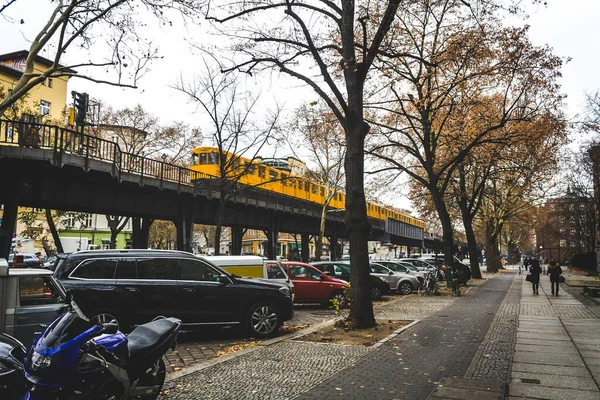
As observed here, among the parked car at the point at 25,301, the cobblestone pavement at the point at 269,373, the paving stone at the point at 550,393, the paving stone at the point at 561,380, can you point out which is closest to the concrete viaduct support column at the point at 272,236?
the cobblestone pavement at the point at 269,373

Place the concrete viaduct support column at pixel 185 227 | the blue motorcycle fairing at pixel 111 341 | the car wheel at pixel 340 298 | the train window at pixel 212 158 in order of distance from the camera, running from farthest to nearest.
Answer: the train window at pixel 212 158
the concrete viaduct support column at pixel 185 227
the car wheel at pixel 340 298
the blue motorcycle fairing at pixel 111 341

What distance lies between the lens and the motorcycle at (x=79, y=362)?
4035mm

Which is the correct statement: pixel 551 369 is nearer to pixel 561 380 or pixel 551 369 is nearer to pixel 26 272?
pixel 561 380

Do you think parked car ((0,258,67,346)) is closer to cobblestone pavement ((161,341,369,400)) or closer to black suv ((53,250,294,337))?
black suv ((53,250,294,337))

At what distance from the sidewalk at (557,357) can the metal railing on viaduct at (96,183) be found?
15.3 metres

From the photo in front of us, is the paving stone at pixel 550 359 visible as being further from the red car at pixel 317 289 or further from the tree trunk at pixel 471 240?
the tree trunk at pixel 471 240

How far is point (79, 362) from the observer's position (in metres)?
4.10

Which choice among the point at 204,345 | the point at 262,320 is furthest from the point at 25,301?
the point at 262,320

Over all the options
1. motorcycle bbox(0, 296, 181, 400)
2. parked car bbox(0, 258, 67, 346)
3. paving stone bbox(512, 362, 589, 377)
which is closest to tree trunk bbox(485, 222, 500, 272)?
paving stone bbox(512, 362, 589, 377)

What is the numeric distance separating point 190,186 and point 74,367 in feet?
69.7

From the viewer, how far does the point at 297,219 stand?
39094mm

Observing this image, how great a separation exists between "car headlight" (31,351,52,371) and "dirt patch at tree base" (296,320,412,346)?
19.8ft

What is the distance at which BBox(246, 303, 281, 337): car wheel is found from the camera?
9883mm

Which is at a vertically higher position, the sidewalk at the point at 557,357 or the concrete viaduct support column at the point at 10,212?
the concrete viaduct support column at the point at 10,212
